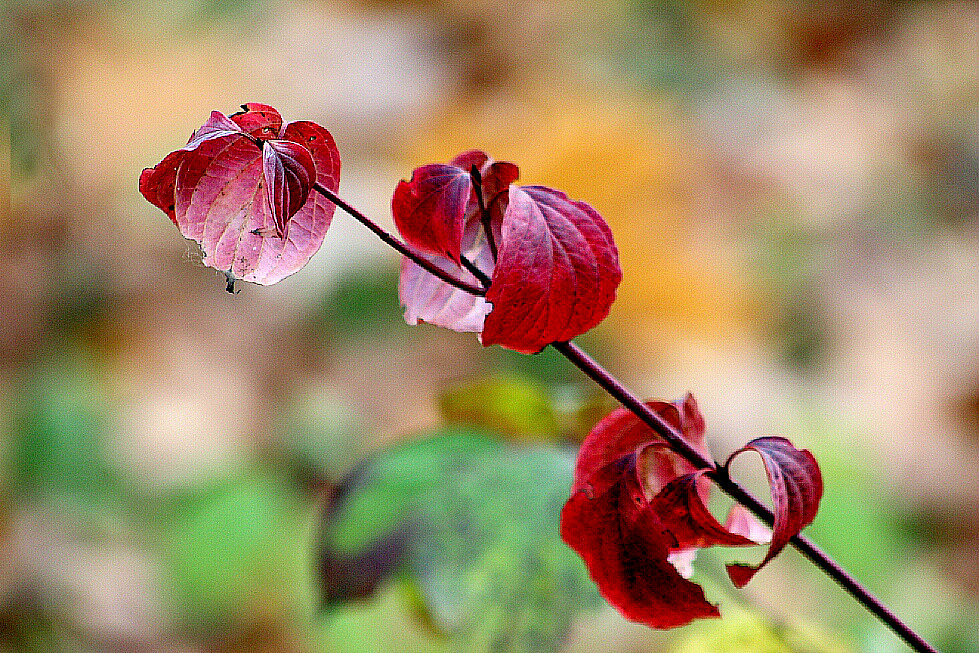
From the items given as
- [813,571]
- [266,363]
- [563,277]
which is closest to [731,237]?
[266,363]

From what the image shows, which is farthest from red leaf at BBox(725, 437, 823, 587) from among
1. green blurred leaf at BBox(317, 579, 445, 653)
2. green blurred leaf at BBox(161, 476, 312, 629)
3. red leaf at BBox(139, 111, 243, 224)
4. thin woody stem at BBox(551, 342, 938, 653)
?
green blurred leaf at BBox(161, 476, 312, 629)

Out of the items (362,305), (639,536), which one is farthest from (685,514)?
(362,305)

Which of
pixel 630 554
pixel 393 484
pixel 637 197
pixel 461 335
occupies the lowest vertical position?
pixel 461 335

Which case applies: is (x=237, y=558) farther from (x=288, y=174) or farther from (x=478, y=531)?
(x=288, y=174)

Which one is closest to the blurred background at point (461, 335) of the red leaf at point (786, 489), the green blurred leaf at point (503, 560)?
the green blurred leaf at point (503, 560)

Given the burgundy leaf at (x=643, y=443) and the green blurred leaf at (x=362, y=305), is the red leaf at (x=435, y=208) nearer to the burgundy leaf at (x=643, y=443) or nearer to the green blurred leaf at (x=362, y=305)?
the burgundy leaf at (x=643, y=443)

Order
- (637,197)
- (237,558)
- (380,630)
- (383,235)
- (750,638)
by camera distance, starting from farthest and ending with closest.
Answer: (637,197)
(237,558)
(380,630)
(750,638)
(383,235)

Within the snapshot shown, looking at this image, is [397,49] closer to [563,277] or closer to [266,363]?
[266,363]

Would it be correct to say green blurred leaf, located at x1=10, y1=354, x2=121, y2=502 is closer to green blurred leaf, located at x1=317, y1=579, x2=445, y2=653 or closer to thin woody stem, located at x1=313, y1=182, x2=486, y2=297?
green blurred leaf, located at x1=317, y1=579, x2=445, y2=653
